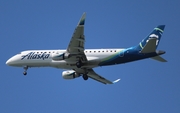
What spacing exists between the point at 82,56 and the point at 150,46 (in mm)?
9682

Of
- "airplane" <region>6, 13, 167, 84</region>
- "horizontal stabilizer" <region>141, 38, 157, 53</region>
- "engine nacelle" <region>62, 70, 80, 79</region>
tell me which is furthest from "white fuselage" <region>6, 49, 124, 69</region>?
"horizontal stabilizer" <region>141, 38, 157, 53</region>

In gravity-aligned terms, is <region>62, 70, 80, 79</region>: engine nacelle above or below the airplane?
→ below

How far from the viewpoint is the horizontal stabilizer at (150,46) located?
159 ft

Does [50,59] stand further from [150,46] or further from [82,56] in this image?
[150,46]

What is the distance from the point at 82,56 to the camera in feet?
176

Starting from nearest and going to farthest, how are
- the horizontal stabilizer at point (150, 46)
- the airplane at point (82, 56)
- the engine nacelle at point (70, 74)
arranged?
the horizontal stabilizer at point (150, 46), the airplane at point (82, 56), the engine nacelle at point (70, 74)

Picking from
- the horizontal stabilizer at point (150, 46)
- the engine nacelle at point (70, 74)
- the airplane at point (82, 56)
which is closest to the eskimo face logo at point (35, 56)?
the airplane at point (82, 56)

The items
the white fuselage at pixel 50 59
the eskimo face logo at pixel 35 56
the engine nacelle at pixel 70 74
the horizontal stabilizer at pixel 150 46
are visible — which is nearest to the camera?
the horizontal stabilizer at pixel 150 46

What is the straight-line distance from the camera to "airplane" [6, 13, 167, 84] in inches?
1978

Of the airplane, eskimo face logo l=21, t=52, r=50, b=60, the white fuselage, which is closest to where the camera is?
the airplane

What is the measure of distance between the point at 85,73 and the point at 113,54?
7.13 m

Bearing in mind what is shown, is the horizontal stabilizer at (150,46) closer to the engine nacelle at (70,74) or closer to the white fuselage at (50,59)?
the white fuselage at (50,59)

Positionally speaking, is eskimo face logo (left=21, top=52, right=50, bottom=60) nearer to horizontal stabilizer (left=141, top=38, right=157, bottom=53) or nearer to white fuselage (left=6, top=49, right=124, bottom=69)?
white fuselage (left=6, top=49, right=124, bottom=69)

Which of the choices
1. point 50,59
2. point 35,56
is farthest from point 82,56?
point 35,56
